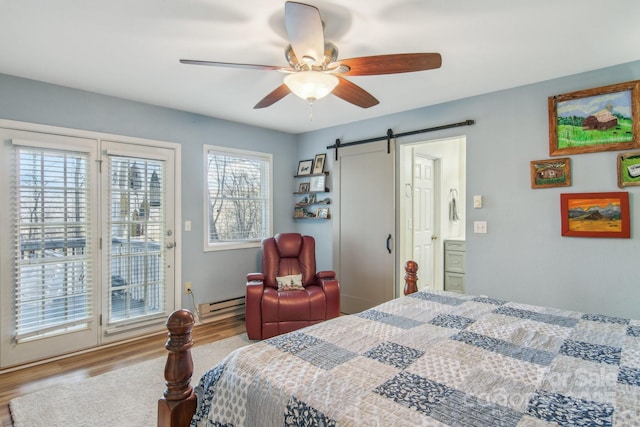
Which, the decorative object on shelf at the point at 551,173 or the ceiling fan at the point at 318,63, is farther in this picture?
the decorative object on shelf at the point at 551,173

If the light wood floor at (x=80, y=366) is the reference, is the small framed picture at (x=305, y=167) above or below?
above

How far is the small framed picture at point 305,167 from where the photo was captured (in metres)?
4.77

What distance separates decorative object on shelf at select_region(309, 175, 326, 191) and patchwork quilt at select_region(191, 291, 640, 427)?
291 centimetres

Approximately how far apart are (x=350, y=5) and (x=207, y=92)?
Answer: 1821 millimetres

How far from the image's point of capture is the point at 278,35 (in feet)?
7.02

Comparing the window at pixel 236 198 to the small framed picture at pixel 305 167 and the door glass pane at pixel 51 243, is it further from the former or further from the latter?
the door glass pane at pixel 51 243

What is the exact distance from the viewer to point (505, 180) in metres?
3.13

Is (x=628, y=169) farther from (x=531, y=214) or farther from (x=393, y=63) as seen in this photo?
(x=393, y=63)

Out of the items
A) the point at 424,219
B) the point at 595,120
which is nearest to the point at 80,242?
the point at 424,219

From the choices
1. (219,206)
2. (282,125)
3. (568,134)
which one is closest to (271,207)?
(219,206)

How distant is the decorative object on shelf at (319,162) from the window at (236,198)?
0.62 meters

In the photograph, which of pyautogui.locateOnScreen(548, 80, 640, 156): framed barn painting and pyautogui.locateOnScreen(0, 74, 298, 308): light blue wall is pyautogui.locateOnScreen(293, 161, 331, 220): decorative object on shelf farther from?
pyautogui.locateOnScreen(548, 80, 640, 156): framed barn painting

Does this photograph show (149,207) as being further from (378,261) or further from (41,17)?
(378,261)

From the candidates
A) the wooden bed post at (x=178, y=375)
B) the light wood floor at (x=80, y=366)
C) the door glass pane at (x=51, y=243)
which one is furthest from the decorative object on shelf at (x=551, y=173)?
the door glass pane at (x=51, y=243)
